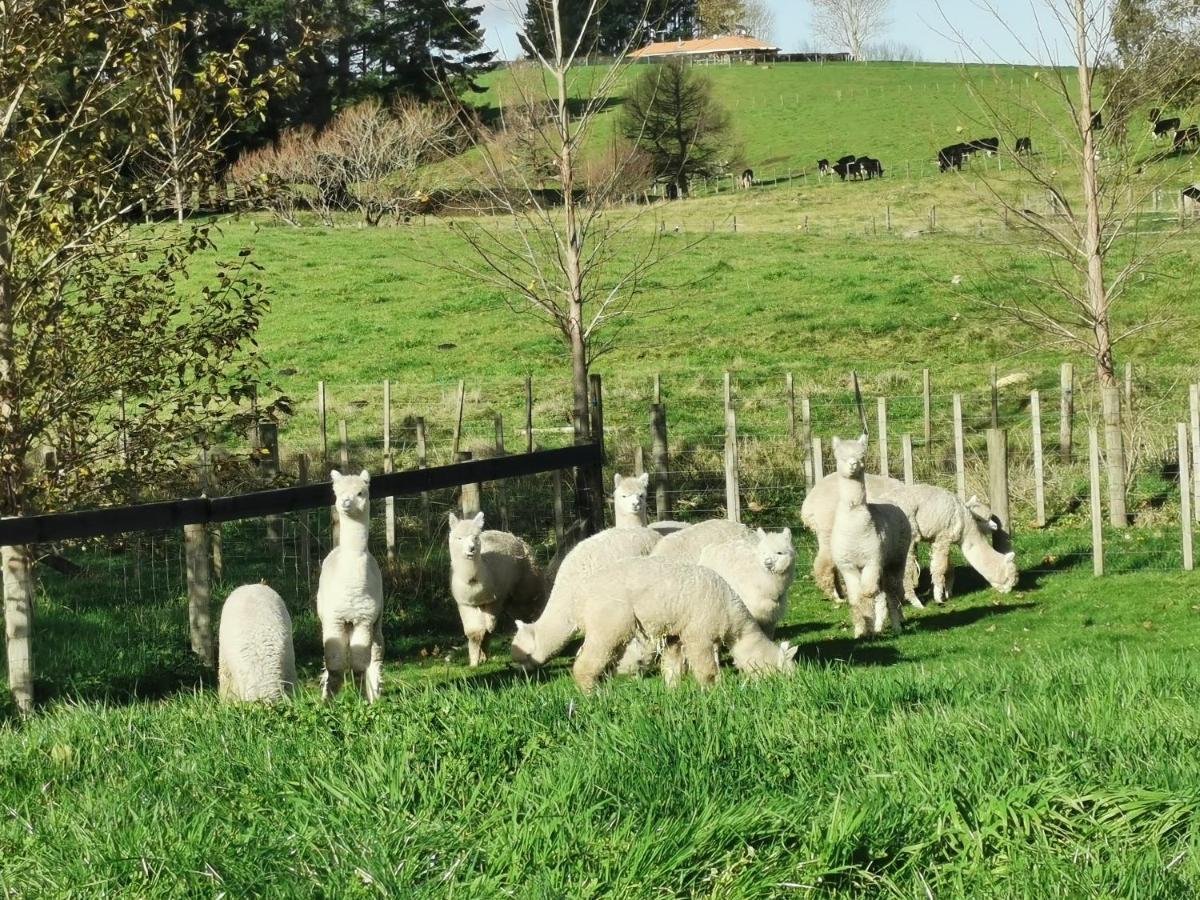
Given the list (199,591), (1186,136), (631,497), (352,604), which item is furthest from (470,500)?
(1186,136)

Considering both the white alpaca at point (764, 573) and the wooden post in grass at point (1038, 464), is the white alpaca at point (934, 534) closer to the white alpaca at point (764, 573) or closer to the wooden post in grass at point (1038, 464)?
the wooden post in grass at point (1038, 464)

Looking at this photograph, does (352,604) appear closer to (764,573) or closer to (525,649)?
(525,649)

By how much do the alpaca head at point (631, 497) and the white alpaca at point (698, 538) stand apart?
812 millimetres

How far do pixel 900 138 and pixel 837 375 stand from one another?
184ft

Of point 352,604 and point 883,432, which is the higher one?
point 883,432

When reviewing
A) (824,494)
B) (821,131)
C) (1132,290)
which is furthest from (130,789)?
(821,131)

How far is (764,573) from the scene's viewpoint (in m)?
9.98

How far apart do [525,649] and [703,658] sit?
169 cm

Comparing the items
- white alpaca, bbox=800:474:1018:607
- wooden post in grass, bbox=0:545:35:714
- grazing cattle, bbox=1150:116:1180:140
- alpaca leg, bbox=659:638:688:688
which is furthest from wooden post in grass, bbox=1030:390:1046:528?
wooden post in grass, bbox=0:545:35:714

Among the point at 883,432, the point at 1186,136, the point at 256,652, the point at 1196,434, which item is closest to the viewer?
the point at 256,652

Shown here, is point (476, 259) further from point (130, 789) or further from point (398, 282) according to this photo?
point (130, 789)

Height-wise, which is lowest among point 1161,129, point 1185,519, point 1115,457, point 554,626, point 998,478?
point 554,626

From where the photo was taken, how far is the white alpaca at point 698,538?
36.5 feet

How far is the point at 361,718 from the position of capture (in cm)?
658
